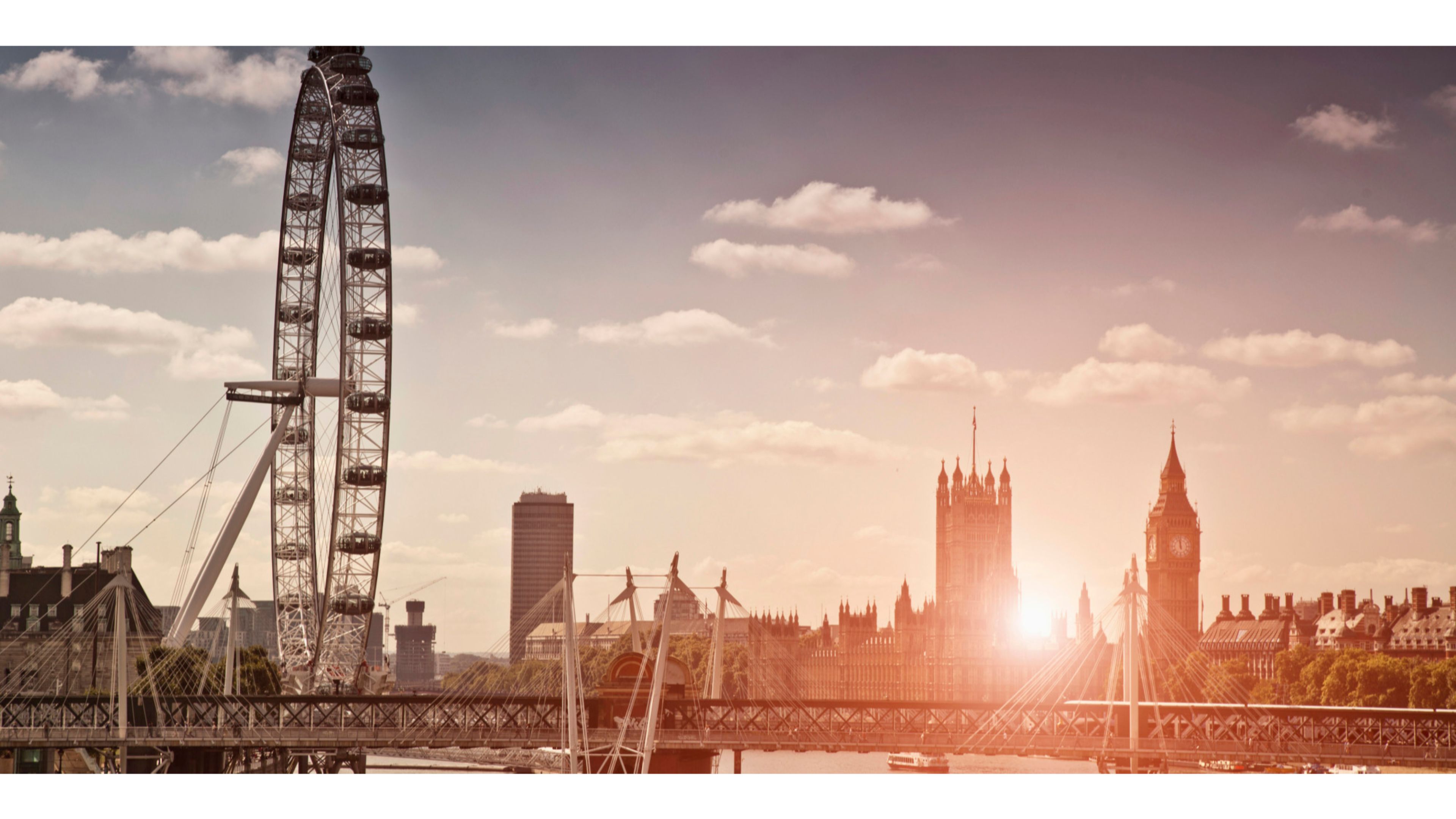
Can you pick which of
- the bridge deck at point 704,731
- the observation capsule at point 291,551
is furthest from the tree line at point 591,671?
the observation capsule at point 291,551

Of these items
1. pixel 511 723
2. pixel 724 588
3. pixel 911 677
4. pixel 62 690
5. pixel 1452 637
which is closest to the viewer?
pixel 724 588

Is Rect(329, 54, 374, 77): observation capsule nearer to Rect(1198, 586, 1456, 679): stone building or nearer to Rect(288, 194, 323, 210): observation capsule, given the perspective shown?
Rect(288, 194, 323, 210): observation capsule

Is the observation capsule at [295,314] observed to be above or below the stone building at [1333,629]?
above

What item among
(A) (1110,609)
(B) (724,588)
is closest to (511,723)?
(B) (724,588)

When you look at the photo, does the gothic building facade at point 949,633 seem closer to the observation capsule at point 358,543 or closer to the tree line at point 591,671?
the tree line at point 591,671

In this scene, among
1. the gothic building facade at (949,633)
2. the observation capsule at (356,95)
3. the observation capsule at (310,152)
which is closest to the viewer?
the observation capsule at (356,95)

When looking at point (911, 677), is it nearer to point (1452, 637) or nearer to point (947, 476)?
point (947, 476)
